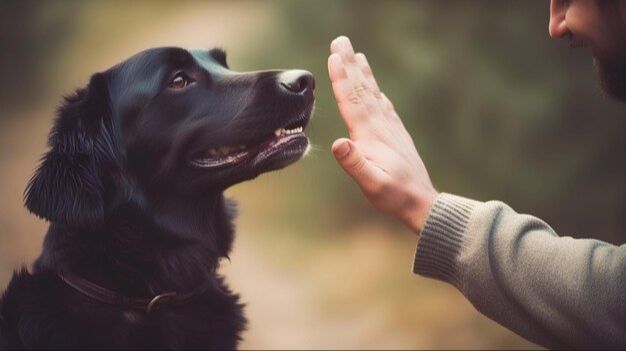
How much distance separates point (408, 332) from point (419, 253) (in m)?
1.53

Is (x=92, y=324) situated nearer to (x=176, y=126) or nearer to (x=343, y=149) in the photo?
(x=176, y=126)

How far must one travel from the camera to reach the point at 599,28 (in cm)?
138

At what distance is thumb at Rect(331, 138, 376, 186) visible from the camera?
141 centimetres

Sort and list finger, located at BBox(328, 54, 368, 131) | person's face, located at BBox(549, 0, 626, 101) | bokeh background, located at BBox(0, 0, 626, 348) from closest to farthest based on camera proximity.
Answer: person's face, located at BBox(549, 0, 626, 101) < finger, located at BBox(328, 54, 368, 131) < bokeh background, located at BBox(0, 0, 626, 348)

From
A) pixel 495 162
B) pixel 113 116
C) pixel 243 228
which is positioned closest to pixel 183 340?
pixel 113 116

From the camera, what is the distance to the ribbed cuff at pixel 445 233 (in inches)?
55.3

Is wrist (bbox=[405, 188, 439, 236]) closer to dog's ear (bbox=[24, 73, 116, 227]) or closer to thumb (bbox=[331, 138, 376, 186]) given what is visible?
thumb (bbox=[331, 138, 376, 186])

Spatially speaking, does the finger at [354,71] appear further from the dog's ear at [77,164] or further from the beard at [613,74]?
the dog's ear at [77,164]

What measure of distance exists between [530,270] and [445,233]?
184mm

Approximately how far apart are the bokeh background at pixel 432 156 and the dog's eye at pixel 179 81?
94cm

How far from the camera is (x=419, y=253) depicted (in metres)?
1.43

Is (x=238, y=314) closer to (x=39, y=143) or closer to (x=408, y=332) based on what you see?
(x=39, y=143)

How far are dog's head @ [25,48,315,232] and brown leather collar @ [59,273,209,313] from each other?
183 mm

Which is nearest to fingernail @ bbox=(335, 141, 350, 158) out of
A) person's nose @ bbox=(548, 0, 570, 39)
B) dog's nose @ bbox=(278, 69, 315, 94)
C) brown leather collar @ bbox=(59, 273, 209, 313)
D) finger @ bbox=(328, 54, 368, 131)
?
finger @ bbox=(328, 54, 368, 131)
